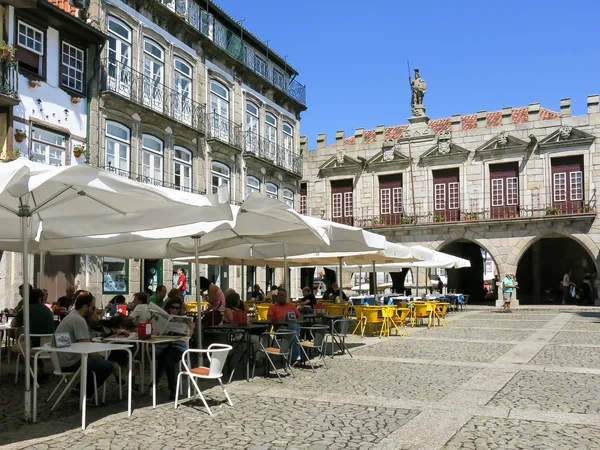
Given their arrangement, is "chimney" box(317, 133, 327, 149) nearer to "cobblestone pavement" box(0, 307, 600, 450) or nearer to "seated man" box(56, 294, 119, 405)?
"cobblestone pavement" box(0, 307, 600, 450)

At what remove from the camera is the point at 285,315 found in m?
9.54

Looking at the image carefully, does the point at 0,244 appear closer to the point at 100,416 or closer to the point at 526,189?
the point at 100,416

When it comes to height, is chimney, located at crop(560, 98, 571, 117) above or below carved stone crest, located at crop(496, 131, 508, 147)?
above

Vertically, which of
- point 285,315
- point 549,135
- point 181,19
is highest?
point 181,19

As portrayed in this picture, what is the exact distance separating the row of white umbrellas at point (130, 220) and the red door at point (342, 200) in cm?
2206

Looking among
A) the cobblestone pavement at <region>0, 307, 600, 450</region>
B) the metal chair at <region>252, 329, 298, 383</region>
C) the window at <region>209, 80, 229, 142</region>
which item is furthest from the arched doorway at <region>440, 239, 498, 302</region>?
the metal chair at <region>252, 329, 298, 383</region>

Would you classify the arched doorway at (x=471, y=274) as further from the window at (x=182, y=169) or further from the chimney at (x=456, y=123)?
the window at (x=182, y=169)

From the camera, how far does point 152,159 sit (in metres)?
19.7

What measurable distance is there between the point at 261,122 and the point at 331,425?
21.4 metres

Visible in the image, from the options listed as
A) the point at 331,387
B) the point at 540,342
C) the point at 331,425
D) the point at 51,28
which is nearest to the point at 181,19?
the point at 51,28

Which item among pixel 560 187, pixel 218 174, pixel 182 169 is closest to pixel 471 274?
pixel 560 187

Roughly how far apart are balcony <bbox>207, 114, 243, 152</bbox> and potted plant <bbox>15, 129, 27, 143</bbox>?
782 centimetres

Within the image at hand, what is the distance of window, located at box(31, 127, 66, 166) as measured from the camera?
1563 centimetres

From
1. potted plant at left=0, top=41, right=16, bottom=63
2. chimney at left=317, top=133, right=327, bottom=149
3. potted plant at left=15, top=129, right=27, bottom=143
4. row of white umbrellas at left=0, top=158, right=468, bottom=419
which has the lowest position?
row of white umbrellas at left=0, top=158, right=468, bottom=419
